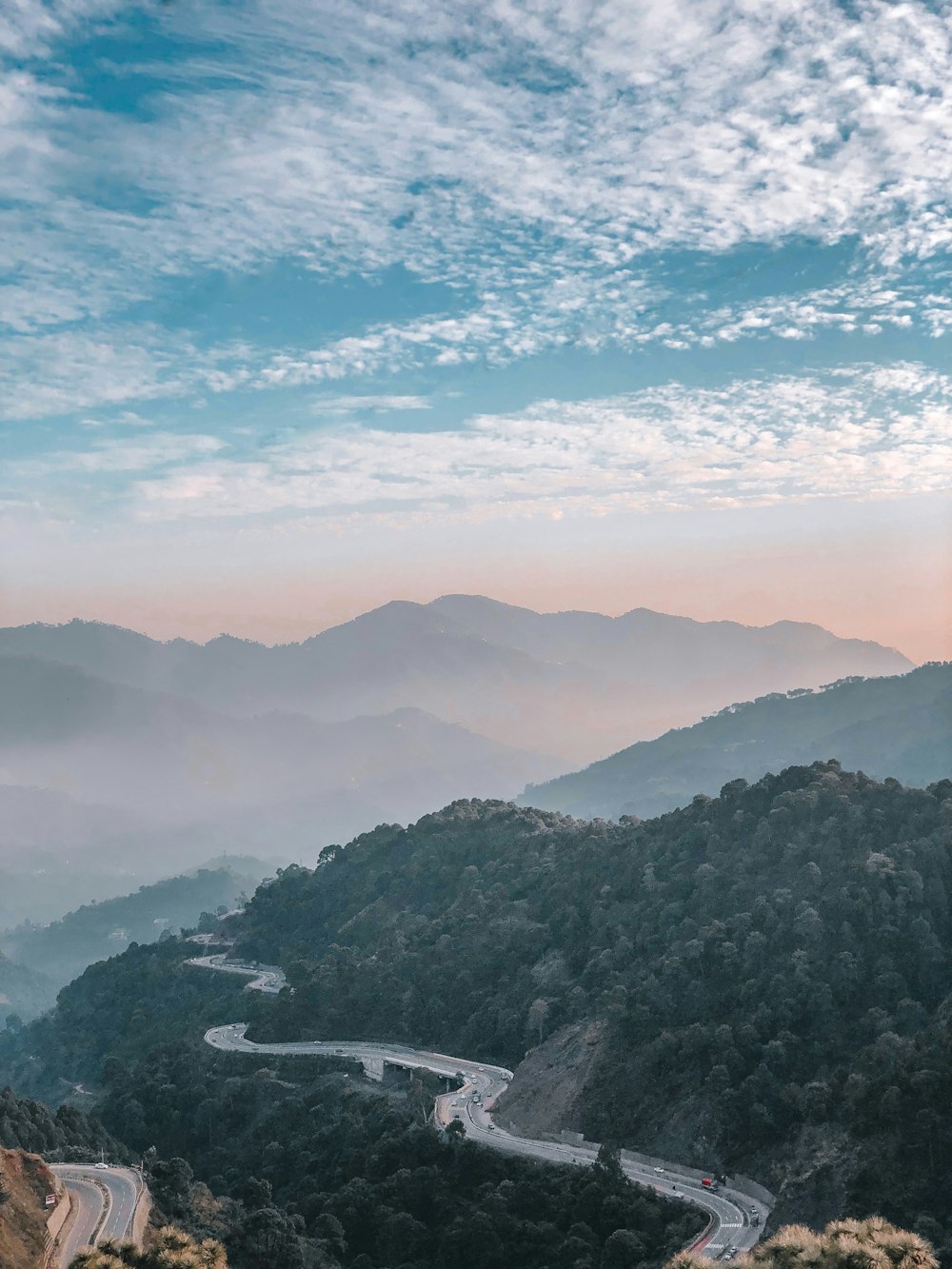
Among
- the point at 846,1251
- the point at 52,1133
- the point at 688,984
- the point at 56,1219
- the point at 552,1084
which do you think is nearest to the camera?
the point at 846,1251

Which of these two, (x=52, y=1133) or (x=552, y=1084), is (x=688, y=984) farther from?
(x=52, y=1133)

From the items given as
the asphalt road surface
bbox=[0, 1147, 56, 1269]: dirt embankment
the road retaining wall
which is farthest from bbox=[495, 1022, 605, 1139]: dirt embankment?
bbox=[0, 1147, 56, 1269]: dirt embankment

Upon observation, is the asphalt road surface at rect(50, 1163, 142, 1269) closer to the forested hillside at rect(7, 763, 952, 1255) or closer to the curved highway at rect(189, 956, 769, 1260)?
the curved highway at rect(189, 956, 769, 1260)

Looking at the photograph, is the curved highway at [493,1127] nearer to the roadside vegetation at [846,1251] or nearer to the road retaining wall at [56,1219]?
the road retaining wall at [56,1219]

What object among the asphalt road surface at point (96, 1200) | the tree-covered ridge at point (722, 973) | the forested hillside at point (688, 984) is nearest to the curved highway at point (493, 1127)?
the forested hillside at point (688, 984)

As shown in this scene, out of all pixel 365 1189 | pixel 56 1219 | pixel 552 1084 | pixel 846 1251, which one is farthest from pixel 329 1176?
pixel 846 1251
